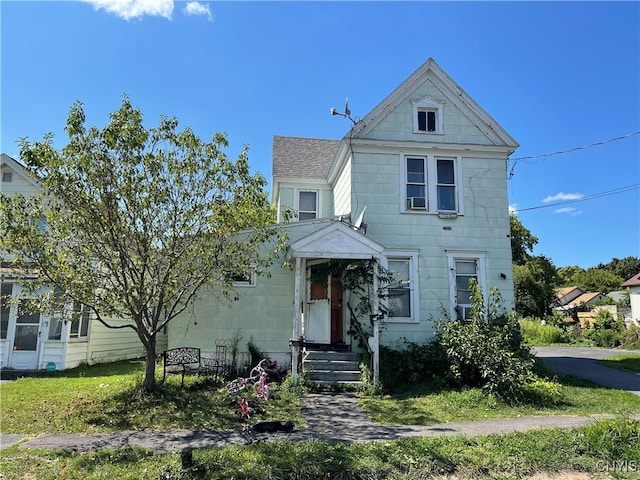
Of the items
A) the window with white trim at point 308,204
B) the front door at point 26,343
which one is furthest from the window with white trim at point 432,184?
the front door at point 26,343

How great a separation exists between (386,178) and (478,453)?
28.8 ft

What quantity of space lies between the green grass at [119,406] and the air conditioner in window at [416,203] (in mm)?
6769

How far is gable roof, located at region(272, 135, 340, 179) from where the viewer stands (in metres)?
16.5

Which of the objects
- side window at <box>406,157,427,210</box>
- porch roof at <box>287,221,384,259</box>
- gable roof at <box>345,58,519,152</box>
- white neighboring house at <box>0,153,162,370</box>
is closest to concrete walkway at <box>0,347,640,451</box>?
porch roof at <box>287,221,384,259</box>

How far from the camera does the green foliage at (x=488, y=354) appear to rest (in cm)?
907

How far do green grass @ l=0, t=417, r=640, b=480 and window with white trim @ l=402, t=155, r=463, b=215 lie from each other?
308 inches

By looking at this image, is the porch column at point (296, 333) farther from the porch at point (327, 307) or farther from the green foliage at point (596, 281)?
the green foliage at point (596, 281)

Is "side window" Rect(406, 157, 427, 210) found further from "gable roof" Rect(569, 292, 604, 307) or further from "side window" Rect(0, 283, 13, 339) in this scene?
"gable roof" Rect(569, 292, 604, 307)

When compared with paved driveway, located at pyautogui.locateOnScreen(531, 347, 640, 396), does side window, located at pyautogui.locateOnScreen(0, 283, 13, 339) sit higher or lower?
higher

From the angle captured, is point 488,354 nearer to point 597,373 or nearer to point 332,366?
point 332,366

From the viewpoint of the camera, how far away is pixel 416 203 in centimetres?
1316

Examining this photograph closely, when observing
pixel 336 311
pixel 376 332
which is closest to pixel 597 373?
pixel 376 332

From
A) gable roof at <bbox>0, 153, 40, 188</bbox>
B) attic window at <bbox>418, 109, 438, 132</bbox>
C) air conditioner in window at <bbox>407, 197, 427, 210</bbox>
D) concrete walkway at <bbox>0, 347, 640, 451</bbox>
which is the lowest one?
concrete walkway at <bbox>0, 347, 640, 451</bbox>

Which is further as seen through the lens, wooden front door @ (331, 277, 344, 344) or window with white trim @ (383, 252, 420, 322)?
wooden front door @ (331, 277, 344, 344)
